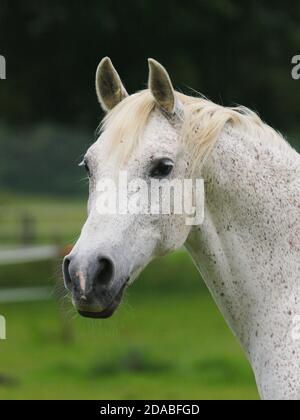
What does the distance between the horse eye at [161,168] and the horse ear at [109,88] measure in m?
0.60

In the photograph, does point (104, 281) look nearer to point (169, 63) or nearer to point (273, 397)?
point (273, 397)

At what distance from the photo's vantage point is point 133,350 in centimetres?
1267

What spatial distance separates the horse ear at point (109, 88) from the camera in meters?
4.62

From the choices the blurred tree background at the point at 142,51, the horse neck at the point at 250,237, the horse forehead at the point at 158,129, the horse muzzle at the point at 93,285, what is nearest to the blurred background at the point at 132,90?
the blurred tree background at the point at 142,51

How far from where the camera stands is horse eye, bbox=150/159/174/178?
4.19 m

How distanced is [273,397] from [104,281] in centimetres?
90

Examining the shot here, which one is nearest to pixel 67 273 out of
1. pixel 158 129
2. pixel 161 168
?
pixel 161 168

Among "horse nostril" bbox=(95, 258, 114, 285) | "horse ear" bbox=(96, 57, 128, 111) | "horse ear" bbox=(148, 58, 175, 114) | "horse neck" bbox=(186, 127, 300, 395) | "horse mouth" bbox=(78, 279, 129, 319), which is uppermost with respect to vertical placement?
"horse ear" bbox=(96, 57, 128, 111)

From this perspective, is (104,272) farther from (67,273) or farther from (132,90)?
(132,90)

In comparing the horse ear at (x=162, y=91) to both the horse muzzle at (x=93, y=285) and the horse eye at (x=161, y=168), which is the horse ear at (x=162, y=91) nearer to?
the horse eye at (x=161, y=168)

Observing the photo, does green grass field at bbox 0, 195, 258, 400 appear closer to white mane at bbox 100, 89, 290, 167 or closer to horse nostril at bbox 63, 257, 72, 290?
white mane at bbox 100, 89, 290, 167

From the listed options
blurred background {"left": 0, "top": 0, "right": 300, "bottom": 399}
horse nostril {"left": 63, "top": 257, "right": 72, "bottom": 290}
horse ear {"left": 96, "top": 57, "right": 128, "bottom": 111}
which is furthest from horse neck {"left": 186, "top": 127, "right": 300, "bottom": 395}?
blurred background {"left": 0, "top": 0, "right": 300, "bottom": 399}

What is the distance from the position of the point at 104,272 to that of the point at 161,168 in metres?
0.54

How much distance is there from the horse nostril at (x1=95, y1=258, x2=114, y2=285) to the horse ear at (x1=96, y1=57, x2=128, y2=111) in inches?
39.2
